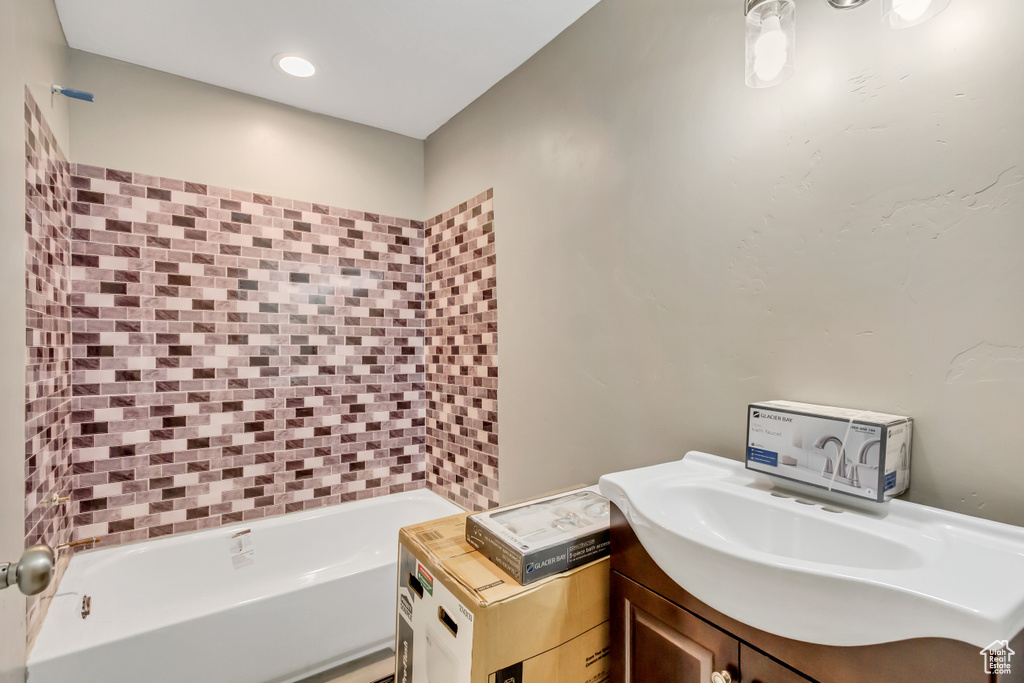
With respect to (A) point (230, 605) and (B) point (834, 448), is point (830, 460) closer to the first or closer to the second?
(B) point (834, 448)

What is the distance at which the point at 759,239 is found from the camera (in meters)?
1.28

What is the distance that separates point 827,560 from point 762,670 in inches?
11.4

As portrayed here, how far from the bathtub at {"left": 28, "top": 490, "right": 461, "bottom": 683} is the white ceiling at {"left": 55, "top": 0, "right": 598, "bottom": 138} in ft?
6.94

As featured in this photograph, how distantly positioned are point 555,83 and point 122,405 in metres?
2.33

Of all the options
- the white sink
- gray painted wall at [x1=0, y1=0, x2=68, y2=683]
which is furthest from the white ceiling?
the white sink

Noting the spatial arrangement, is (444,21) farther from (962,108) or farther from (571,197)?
(962,108)

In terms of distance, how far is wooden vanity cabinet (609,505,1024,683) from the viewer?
0.62m

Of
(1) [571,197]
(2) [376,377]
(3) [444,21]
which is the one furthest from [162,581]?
(3) [444,21]

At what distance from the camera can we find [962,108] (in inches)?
37.3

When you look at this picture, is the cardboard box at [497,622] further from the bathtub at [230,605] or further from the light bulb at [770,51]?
the light bulb at [770,51]

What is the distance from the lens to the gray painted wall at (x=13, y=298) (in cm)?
121

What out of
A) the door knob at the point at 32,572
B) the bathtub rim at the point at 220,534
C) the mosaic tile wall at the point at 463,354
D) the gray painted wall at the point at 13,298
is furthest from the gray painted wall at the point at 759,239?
the gray painted wall at the point at 13,298

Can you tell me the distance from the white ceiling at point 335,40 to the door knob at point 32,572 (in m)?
1.86

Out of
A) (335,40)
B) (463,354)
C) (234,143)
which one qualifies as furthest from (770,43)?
(234,143)
